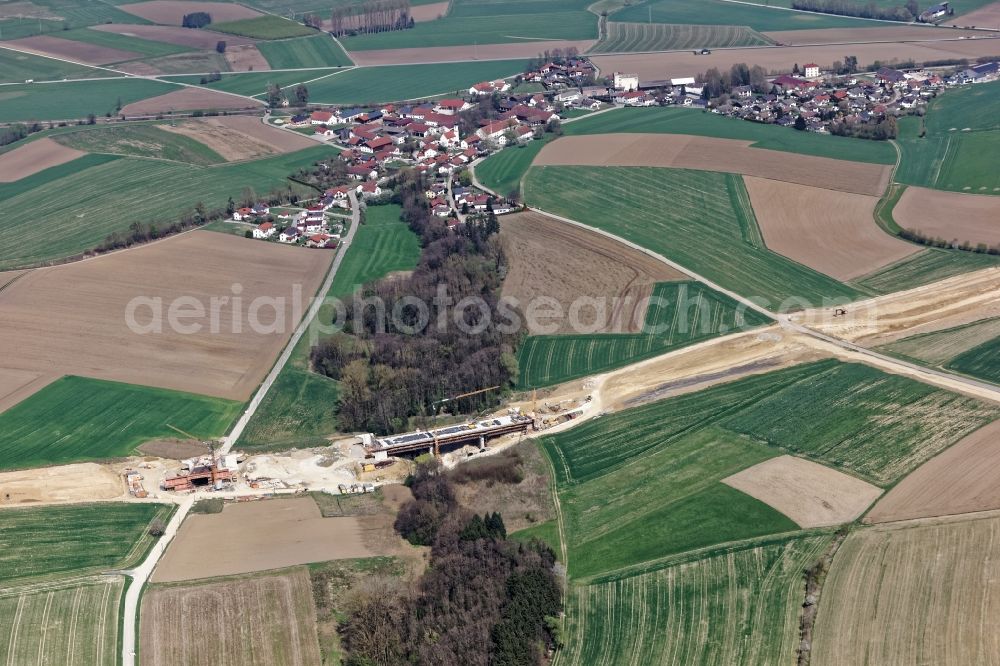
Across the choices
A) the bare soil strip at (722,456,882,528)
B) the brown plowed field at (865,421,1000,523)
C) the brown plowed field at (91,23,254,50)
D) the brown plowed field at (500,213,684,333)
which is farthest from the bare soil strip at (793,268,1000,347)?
the brown plowed field at (91,23,254,50)

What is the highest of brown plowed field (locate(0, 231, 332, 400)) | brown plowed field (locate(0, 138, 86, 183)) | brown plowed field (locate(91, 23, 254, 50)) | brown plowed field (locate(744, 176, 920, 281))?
brown plowed field (locate(91, 23, 254, 50))

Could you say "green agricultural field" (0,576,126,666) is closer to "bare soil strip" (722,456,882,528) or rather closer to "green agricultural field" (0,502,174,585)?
"green agricultural field" (0,502,174,585)

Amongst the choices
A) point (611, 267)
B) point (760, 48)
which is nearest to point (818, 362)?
point (611, 267)

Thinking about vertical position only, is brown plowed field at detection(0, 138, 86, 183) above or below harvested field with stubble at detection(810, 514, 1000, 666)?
above

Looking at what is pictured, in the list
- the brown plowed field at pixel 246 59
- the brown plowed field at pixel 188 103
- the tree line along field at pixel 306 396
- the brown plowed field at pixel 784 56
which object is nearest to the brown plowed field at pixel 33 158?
the brown plowed field at pixel 188 103

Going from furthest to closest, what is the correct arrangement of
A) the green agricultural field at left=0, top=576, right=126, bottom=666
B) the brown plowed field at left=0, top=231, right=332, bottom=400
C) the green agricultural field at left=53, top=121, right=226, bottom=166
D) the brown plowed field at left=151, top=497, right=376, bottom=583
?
the green agricultural field at left=53, top=121, right=226, bottom=166
the brown plowed field at left=0, top=231, right=332, bottom=400
the brown plowed field at left=151, top=497, right=376, bottom=583
the green agricultural field at left=0, top=576, right=126, bottom=666

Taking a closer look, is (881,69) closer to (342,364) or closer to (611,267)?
(611,267)

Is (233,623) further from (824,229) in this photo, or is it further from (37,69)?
(37,69)

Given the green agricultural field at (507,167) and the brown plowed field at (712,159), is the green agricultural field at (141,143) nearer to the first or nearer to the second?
the green agricultural field at (507,167)
